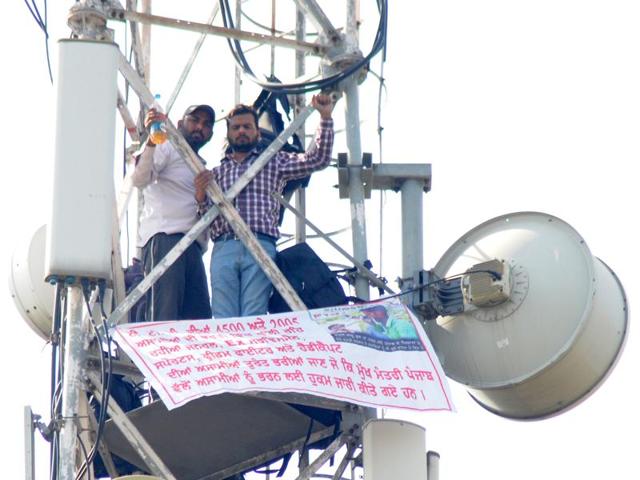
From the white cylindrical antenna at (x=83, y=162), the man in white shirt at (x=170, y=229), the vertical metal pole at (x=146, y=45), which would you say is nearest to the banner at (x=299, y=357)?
the white cylindrical antenna at (x=83, y=162)

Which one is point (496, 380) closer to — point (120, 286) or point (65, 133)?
point (120, 286)

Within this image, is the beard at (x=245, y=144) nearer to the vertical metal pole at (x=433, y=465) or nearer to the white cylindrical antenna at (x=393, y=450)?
the white cylindrical antenna at (x=393, y=450)

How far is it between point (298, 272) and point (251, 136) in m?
1.21

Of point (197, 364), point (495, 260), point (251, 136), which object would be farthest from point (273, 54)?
point (197, 364)

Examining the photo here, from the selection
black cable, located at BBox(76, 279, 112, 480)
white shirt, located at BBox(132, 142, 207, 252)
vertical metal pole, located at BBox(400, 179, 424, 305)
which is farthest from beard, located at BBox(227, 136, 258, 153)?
black cable, located at BBox(76, 279, 112, 480)

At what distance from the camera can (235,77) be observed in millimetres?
17656

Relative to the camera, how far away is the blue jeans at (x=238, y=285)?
14523 millimetres

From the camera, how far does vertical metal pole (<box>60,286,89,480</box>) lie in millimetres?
13148

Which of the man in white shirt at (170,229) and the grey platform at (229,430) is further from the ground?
the man in white shirt at (170,229)

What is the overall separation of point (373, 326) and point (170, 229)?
180 cm

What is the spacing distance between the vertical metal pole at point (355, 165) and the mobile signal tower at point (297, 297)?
0.01 meters

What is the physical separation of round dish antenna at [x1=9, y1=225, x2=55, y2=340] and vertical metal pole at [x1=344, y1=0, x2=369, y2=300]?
2.67 metres

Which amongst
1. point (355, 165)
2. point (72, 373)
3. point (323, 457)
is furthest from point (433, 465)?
point (72, 373)

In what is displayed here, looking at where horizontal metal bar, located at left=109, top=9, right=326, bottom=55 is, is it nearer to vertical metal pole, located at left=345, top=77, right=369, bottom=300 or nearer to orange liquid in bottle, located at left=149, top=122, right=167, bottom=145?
vertical metal pole, located at left=345, top=77, right=369, bottom=300
